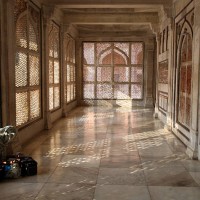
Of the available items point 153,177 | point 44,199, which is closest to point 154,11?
point 153,177

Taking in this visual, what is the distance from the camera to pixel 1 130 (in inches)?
167

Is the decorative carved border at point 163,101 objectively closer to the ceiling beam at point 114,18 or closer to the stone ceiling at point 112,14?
the stone ceiling at point 112,14

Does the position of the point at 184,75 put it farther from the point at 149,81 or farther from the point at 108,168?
the point at 149,81

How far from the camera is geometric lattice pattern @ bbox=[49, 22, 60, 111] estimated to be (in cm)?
874

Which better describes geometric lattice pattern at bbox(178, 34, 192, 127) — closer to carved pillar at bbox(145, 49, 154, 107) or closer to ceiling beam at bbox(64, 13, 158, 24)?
ceiling beam at bbox(64, 13, 158, 24)

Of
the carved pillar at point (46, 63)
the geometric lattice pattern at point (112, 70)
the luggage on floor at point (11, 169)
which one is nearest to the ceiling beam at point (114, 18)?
the carved pillar at point (46, 63)

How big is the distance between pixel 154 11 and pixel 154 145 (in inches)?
211

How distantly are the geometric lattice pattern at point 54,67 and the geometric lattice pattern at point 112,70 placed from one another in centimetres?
418

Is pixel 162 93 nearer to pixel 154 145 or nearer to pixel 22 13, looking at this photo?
pixel 154 145

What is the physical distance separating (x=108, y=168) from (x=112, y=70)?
970cm

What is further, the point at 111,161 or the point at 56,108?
the point at 56,108

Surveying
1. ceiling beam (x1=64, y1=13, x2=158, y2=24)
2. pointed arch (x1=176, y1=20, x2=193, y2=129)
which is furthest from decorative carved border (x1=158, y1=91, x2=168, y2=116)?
ceiling beam (x1=64, y1=13, x2=158, y2=24)

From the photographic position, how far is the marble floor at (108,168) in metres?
3.60

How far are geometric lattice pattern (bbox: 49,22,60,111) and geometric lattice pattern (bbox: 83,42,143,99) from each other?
418 centimetres
